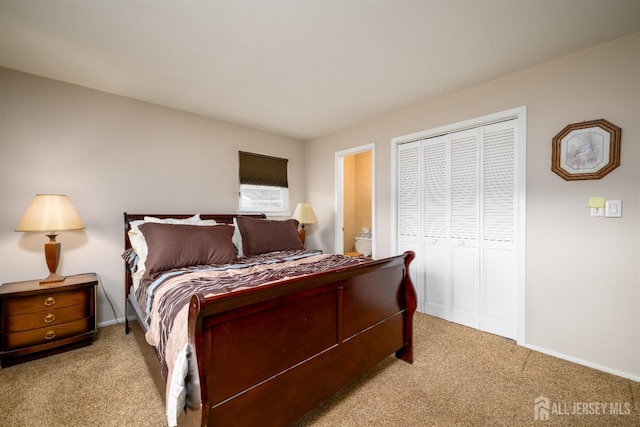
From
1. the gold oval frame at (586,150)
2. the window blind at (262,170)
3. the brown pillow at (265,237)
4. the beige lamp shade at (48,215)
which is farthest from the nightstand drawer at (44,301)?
the gold oval frame at (586,150)

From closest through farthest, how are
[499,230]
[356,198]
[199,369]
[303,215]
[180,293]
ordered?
[199,369] < [180,293] < [499,230] < [303,215] < [356,198]

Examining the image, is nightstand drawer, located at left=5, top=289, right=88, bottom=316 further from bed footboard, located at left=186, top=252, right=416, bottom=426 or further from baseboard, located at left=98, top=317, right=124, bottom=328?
bed footboard, located at left=186, top=252, right=416, bottom=426

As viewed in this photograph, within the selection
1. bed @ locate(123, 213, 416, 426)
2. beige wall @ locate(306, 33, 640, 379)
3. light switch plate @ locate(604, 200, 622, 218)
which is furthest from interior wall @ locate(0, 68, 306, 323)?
light switch plate @ locate(604, 200, 622, 218)

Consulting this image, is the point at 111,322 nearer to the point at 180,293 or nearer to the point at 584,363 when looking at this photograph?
the point at 180,293

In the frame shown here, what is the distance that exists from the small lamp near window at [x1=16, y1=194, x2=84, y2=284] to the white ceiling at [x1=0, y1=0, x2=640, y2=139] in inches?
46.2

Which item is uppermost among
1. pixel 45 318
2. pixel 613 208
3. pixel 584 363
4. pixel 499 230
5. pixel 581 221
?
pixel 613 208

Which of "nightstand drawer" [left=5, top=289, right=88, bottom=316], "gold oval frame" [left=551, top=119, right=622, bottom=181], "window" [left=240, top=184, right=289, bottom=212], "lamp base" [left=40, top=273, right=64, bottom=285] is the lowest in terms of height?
"nightstand drawer" [left=5, top=289, right=88, bottom=316]

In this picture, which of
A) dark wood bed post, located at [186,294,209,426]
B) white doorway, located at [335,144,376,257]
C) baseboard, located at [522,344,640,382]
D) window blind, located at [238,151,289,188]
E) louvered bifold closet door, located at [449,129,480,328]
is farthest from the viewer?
white doorway, located at [335,144,376,257]

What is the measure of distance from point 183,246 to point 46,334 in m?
1.30

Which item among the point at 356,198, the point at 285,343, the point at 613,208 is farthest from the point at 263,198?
the point at 613,208

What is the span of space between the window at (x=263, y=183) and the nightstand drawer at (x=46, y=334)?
2.04m

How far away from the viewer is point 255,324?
1.21 meters

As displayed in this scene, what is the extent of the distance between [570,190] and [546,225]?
326mm

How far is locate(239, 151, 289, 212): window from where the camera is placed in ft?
12.5
